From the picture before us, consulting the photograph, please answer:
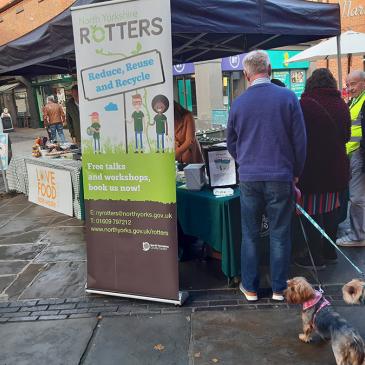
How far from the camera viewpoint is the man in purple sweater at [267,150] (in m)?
3.14

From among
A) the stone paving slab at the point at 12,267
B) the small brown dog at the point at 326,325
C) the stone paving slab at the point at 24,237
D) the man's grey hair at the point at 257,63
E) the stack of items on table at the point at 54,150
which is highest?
the man's grey hair at the point at 257,63

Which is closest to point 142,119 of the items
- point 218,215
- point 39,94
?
point 218,215

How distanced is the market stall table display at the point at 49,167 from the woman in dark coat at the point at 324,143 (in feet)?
9.37

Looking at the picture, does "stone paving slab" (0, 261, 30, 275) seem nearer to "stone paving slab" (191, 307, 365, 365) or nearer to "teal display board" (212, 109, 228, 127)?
"stone paving slab" (191, 307, 365, 365)

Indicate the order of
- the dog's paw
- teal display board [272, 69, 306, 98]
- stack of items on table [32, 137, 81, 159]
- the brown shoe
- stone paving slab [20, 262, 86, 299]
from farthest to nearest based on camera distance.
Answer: teal display board [272, 69, 306, 98] → stack of items on table [32, 137, 81, 159] → stone paving slab [20, 262, 86, 299] → the brown shoe → the dog's paw

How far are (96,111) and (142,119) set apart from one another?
0.41 meters

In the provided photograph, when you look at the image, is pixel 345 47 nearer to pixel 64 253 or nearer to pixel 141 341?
pixel 64 253

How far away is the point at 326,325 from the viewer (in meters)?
2.68

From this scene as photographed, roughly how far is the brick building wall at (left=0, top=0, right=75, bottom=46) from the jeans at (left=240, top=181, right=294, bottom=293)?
2119 centimetres

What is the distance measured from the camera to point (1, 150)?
26.6 feet

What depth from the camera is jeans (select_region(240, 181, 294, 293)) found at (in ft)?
10.7

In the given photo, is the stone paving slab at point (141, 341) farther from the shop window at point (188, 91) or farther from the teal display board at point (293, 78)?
the teal display board at point (293, 78)

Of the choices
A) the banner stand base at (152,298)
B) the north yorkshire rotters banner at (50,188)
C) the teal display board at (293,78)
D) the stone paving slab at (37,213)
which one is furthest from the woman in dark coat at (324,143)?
the teal display board at (293,78)

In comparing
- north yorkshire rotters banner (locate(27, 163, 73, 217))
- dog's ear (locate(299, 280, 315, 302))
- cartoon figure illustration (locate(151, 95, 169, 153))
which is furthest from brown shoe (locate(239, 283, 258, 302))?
north yorkshire rotters banner (locate(27, 163, 73, 217))
